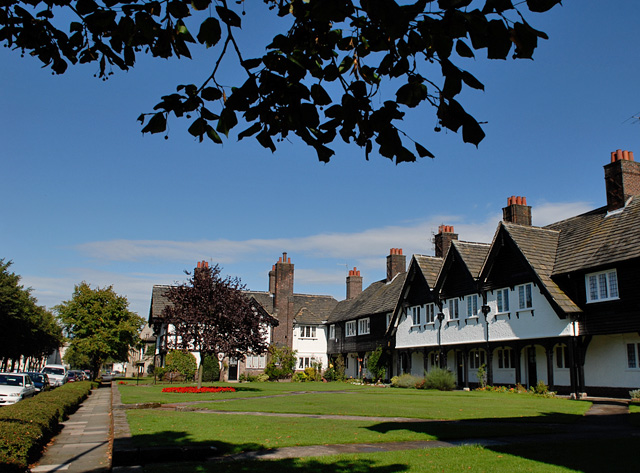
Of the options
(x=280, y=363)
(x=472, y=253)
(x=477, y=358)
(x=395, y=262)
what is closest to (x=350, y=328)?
(x=280, y=363)

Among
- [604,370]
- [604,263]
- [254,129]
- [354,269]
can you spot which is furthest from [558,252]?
[354,269]

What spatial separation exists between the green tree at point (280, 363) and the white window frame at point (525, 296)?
28414 mm

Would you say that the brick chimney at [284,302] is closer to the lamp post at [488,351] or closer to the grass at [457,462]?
the lamp post at [488,351]

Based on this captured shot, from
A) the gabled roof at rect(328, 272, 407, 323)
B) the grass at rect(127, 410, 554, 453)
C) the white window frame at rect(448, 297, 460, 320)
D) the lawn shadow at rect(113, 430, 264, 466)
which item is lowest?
the grass at rect(127, 410, 554, 453)

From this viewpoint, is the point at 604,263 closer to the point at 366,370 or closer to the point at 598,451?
the point at 598,451

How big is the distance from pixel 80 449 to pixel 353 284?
50.4 metres

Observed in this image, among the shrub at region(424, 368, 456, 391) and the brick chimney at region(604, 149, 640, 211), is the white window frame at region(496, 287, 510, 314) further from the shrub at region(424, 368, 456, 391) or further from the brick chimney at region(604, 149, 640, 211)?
the brick chimney at region(604, 149, 640, 211)

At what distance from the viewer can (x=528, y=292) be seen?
98.5ft

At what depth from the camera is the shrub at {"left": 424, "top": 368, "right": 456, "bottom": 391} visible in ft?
110

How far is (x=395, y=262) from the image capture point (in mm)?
53625

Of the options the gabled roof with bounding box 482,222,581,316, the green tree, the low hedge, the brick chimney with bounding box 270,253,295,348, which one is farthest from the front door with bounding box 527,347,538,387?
the brick chimney with bounding box 270,253,295,348

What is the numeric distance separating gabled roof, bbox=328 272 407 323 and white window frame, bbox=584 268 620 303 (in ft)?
65.2

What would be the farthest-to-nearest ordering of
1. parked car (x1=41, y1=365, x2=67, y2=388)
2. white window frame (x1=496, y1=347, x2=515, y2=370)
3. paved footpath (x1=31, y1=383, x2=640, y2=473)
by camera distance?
parked car (x1=41, y1=365, x2=67, y2=388) → white window frame (x1=496, y1=347, x2=515, y2=370) → paved footpath (x1=31, y1=383, x2=640, y2=473)

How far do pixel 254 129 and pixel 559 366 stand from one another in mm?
28981
